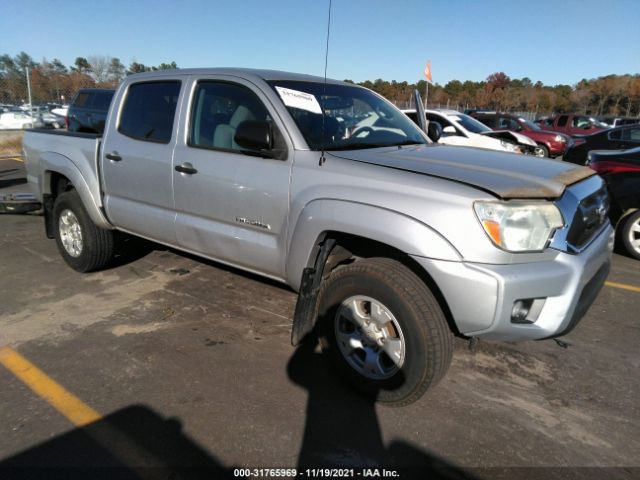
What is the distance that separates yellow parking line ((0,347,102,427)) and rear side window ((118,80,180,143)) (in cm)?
186

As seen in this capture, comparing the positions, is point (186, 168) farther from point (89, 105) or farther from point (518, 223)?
point (89, 105)

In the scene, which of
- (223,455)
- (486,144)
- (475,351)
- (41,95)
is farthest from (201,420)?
(41,95)

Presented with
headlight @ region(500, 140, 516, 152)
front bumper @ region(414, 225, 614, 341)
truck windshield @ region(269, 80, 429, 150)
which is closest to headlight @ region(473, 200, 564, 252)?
front bumper @ region(414, 225, 614, 341)

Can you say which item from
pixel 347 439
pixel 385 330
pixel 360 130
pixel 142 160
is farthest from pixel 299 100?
pixel 347 439

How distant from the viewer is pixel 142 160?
12.7 feet

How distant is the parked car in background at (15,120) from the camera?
17656mm

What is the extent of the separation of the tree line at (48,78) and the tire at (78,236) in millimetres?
10107

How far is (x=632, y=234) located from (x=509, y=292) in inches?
176

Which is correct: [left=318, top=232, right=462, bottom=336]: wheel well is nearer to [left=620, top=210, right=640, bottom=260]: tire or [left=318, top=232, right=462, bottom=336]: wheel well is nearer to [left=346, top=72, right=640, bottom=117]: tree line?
[left=620, top=210, right=640, bottom=260]: tire

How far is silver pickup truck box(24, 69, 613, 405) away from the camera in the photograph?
238cm

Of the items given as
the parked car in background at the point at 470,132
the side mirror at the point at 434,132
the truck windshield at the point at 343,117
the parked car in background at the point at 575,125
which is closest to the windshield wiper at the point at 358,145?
the truck windshield at the point at 343,117

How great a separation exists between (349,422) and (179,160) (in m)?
2.23

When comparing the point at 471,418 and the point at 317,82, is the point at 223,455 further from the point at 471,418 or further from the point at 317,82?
the point at 317,82

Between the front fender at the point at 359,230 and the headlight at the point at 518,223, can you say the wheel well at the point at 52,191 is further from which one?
the headlight at the point at 518,223
